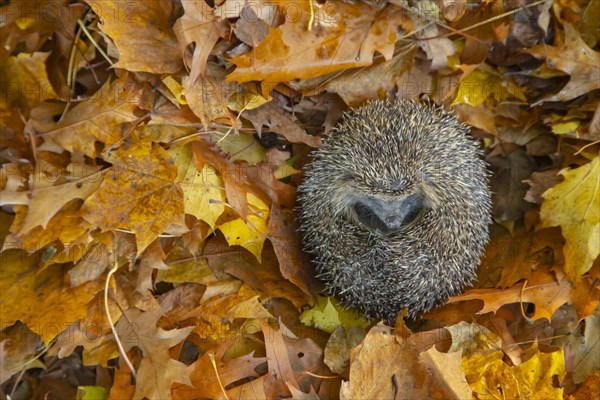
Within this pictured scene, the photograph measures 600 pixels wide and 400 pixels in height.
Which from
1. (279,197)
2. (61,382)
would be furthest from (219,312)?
(61,382)

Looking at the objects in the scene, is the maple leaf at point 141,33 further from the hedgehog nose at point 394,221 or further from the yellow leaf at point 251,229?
the hedgehog nose at point 394,221

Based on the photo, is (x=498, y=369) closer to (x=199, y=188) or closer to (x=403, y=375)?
(x=403, y=375)

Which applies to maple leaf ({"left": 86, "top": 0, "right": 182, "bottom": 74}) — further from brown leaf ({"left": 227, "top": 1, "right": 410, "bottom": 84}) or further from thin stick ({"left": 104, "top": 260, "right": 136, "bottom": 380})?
thin stick ({"left": 104, "top": 260, "right": 136, "bottom": 380})

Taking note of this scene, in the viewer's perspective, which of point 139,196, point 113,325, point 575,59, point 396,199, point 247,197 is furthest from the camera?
point 396,199

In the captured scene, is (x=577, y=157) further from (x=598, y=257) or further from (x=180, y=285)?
(x=180, y=285)

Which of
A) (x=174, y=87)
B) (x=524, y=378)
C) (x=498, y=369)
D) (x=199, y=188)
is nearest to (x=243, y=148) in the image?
(x=199, y=188)

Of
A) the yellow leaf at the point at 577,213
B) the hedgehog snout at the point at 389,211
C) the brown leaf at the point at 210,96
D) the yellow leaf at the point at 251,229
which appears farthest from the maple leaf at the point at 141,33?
the yellow leaf at the point at 577,213
